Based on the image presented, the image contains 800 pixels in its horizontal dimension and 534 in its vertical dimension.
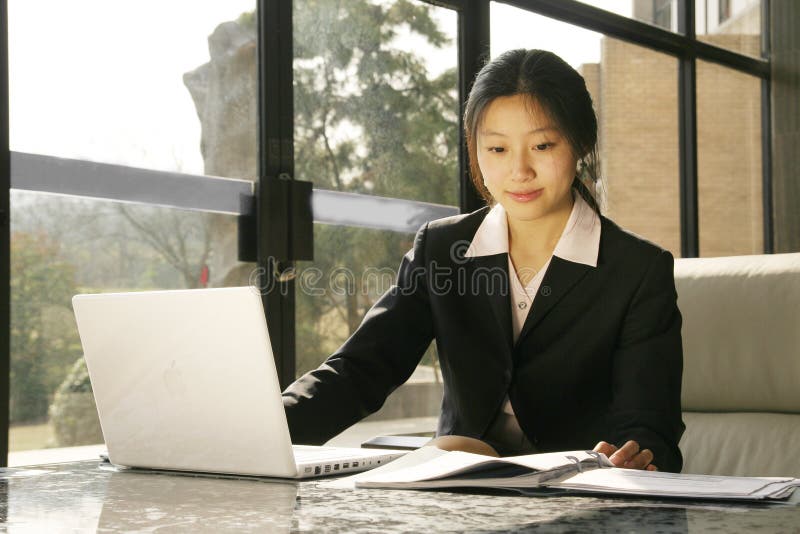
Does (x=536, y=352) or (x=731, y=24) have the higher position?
(x=731, y=24)

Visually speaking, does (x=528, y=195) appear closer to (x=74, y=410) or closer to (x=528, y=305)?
(x=528, y=305)

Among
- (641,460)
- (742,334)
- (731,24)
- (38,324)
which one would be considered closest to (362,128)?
(38,324)

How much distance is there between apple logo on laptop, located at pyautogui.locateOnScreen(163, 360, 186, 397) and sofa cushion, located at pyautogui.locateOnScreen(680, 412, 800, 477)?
1167 mm

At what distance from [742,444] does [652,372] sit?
1.55 feet

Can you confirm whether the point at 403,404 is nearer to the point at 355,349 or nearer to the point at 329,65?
the point at 329,65

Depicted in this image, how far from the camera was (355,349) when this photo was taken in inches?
66.8

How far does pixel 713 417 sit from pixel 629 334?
464mm

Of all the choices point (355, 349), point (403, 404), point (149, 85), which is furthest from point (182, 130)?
point (355, 349)

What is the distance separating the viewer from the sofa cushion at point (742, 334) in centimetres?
184

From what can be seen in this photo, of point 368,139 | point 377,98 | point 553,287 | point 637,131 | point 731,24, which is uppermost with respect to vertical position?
point 731,24

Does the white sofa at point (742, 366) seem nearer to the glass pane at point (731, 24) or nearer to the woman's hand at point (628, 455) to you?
the woman's hand at point (628, 455)

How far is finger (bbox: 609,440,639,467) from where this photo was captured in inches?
47.9

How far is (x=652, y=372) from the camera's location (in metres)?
1.50

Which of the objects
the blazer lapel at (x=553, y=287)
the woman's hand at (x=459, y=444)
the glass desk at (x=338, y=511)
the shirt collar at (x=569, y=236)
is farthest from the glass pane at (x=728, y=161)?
the glass desk at (x=338, y=511)
